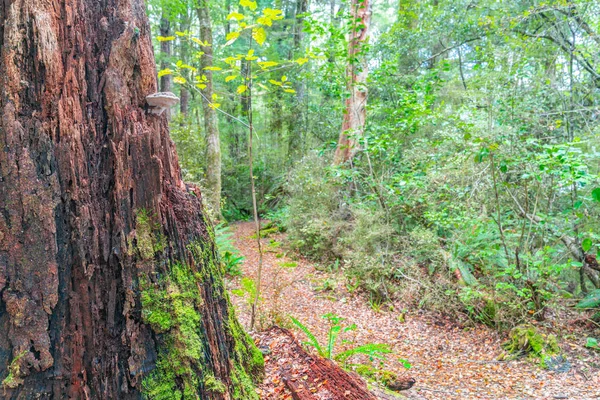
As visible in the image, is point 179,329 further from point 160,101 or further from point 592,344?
point 592,344

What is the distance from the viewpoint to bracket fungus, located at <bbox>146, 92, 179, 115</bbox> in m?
1.91

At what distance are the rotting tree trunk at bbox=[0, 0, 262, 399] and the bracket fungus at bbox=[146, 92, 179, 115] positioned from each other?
0.04m

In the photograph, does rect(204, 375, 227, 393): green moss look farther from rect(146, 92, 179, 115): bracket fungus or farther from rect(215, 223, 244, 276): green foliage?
rect(215, 223, 244, 276): green foliage

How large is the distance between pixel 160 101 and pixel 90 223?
72cm

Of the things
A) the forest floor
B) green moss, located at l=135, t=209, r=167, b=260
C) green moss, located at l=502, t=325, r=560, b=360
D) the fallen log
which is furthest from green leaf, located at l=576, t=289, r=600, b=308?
green moss, located at l=135, t=209, r=167, b=260

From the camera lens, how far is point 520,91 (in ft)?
20.1

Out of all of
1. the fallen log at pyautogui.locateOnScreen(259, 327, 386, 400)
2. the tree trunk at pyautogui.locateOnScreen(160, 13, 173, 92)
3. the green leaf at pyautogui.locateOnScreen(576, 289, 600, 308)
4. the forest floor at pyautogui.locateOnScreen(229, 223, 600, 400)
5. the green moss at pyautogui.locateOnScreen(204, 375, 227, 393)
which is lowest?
the forest floor at pyautogui.locateOnScreen(229, 223, 600, 400)

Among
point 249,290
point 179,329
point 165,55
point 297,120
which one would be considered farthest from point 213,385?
point 165,55

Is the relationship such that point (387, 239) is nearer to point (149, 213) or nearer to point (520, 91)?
point (520, 91)

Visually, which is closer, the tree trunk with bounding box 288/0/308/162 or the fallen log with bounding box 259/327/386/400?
the fallen log with bounding box 259/327/386/400

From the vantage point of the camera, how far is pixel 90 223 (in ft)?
5.81

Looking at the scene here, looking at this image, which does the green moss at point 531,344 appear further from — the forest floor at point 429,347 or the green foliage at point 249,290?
the green foliage at point 249,290

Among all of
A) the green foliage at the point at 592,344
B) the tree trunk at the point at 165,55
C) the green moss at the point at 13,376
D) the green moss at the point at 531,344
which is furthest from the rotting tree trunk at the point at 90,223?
the tree trunk at the point at 165,55

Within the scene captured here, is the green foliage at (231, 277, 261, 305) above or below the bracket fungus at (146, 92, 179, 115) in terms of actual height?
below
